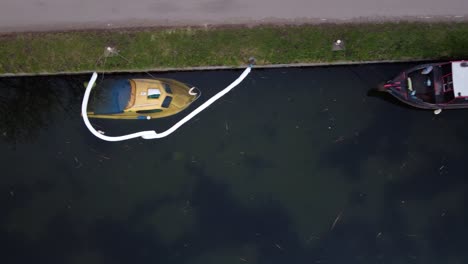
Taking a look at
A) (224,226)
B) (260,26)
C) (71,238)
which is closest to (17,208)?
(71,238)

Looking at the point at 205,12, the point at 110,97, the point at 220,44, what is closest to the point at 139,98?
the point at 110,97

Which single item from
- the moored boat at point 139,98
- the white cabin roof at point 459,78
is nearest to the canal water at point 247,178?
the moored boat at point 139,98

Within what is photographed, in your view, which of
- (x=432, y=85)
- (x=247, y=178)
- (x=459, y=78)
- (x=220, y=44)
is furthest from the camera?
(x=247, y=178)

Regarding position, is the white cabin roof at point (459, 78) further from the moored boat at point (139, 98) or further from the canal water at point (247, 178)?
the moored boat at point (139, 98)

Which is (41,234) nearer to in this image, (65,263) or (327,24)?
(65,263)

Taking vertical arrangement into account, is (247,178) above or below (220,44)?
below

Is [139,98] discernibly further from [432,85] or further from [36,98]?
[432,85]

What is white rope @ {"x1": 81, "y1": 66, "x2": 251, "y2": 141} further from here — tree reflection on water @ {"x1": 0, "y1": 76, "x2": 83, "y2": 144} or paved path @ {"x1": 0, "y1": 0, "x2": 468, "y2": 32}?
paved path @ {"x1": 0, "y1": 0, "x2": 468, "y2": 32}
